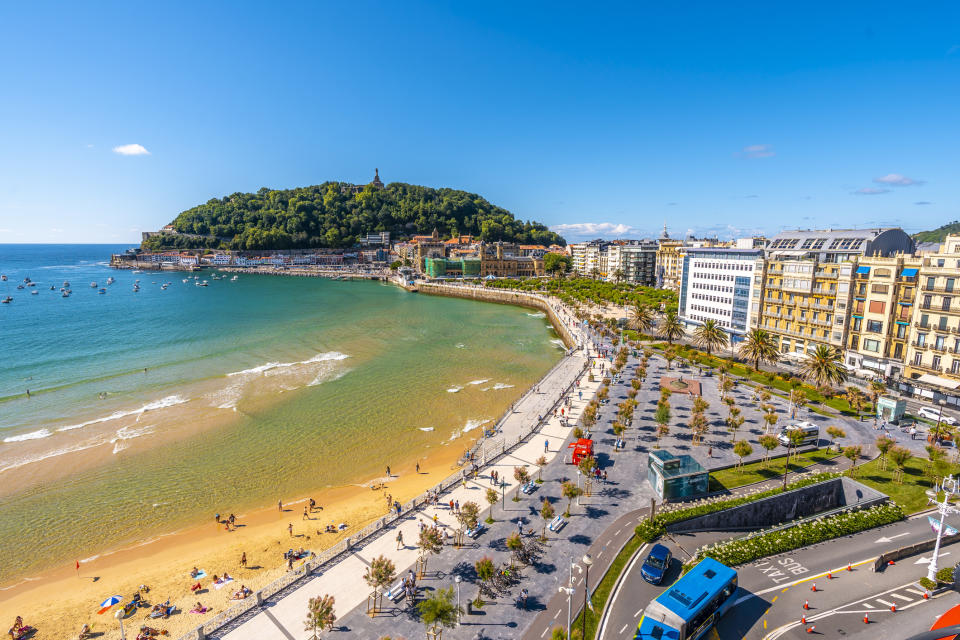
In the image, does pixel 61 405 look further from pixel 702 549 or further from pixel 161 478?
pixel 702 549

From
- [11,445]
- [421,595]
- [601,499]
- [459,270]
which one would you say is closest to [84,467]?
[11,445]

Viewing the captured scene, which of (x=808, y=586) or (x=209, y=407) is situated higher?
(x=808, y=586)

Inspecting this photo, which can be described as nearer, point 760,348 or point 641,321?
point 760,348

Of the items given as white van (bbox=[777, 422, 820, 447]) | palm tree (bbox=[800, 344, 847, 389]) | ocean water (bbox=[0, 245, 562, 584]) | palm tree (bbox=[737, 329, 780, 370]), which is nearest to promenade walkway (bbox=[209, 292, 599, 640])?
ocean water (bbox=[0, 245, 562, 584])

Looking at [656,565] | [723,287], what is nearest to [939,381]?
[723,287]

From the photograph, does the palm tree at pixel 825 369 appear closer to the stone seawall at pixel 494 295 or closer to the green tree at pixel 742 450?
the green tree at pixel 742 450

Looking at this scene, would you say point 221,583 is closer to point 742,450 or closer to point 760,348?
point 742,450

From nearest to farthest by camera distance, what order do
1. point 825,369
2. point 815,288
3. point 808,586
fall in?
point 808,586 < point 825,369 < point 815,288
